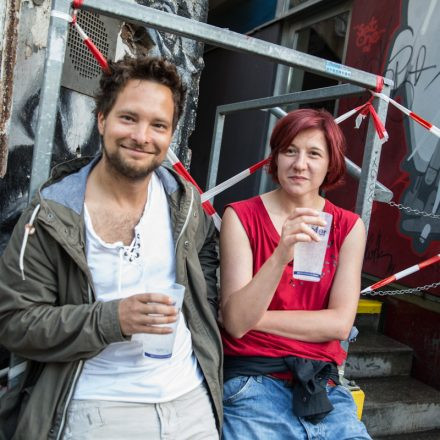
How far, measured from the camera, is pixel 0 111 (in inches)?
93.7

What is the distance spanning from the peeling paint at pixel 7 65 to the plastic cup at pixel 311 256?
5.02ft

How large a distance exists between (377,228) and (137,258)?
3160mm

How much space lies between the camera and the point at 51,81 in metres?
1.63

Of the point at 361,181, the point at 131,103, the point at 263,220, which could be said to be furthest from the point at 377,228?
the point at 131,103

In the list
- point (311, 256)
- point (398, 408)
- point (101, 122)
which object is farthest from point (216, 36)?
point (398, 408)

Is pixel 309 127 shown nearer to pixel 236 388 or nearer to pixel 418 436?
pixel 236 388

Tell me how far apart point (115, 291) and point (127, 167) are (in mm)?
418

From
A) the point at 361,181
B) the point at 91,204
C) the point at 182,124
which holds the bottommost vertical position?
the point at 91,204

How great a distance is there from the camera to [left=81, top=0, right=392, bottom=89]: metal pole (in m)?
1.65

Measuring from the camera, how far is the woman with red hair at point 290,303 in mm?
1842

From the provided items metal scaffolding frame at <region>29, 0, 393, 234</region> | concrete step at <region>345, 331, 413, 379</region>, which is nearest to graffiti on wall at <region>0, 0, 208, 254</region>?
metal scaffolding frame at <region>29, 0, 393, 234</region>

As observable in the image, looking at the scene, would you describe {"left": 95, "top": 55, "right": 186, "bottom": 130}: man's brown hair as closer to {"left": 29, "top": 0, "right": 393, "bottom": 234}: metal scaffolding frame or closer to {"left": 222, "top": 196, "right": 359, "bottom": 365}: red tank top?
{"left": 29, "top": 0, "right": 393, "bottom": 234}: metal scaffolding frame

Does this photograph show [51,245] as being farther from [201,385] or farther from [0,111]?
[0,111]

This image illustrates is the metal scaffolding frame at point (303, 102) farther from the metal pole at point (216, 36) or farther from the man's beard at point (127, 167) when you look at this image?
the man's beard at point (127, 167)
